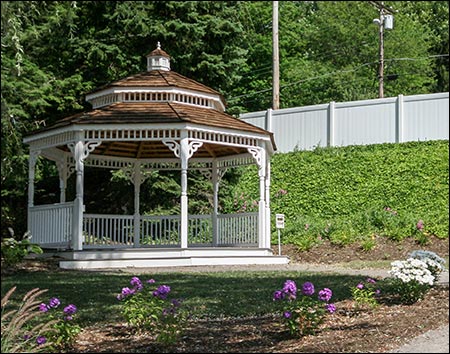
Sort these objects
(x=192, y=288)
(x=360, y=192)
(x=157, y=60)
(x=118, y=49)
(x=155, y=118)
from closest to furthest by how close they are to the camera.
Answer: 1. (x=192, y=288)
2. (x=155, y=118)
3. (x=157, y=60)
4. (x=360, y=192)
5. (x=118, y=49)

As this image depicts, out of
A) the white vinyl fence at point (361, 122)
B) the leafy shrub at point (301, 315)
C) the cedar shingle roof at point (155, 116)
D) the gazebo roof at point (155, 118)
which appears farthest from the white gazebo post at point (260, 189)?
the leafy shrub at point (301, 315)

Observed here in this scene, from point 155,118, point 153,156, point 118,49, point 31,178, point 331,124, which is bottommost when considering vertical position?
point 31,178


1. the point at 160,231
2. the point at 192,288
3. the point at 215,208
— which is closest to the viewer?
the point at 192,288

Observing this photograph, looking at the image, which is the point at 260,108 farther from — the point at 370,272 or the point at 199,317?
the point at 199,317

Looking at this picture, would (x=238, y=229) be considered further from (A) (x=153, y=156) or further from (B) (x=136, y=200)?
(A) (x=153, y=156)

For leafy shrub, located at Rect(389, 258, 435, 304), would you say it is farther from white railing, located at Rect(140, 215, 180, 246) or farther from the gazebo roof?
white railing, located at Rect(140, 215, 180, 246)

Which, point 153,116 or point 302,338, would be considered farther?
point 153,116

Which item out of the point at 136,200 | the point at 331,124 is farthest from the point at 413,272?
the point at 331,124

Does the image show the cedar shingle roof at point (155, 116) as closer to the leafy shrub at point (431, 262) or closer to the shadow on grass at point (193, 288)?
the shadow on grass at point (193, 288)

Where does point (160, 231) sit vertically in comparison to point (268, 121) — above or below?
below

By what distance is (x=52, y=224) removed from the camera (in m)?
17.6

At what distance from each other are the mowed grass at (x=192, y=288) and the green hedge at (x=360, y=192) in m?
5.73

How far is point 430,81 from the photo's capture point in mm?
37406

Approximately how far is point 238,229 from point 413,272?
1123 cm
